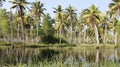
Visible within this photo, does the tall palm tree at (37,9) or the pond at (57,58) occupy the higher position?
the tall palm tree at (37,9)

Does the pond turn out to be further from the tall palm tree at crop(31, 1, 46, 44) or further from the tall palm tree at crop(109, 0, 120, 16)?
the tall palm tree at crop(31, 1, 46, 44)

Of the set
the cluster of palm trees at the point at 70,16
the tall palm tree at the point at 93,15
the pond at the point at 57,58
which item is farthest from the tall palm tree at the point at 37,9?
the pond at the point at 57,58

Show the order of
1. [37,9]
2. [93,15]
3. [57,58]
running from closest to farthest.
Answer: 1. [57,58]
2. [93,15]
3. [37,9]

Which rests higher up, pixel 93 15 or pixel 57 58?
pixel 93 15

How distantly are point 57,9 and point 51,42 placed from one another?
1429 centimetres

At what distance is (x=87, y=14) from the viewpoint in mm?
78125

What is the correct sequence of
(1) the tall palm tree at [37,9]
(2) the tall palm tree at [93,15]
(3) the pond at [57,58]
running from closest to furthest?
(3) the pond at [57,58], (2) the tall palm tree at [93,15], (1) the tall palm tree at [37,9]

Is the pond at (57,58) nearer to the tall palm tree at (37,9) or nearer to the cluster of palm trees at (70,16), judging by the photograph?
the cluster of palm trees at (70,16)

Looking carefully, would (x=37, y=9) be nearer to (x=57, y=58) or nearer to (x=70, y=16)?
(x=70, y=16)

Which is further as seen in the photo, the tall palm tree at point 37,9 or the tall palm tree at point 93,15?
the tall palm tree at point 37,9

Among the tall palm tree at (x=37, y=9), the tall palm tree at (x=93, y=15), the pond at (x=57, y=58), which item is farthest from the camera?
the tall palm tree at (x=37, y=9)

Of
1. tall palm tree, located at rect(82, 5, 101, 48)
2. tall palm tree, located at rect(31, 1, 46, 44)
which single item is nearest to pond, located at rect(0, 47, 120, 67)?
tall palm tree, located at rect(82, 5, 101, 48)

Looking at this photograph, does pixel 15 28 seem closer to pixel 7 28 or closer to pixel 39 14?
pixel 7 28

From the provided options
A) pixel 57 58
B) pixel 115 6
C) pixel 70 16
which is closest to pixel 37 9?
pixel 70 16
